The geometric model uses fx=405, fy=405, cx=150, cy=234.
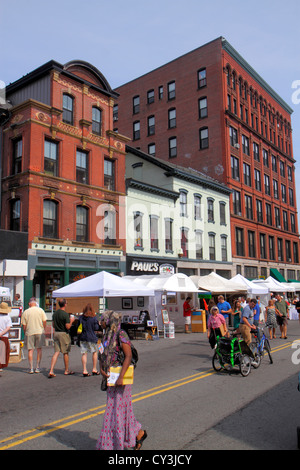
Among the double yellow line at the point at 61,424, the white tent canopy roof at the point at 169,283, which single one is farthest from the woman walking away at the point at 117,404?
the white tent canopy roof at the point at 169,283

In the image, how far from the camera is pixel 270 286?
2755 centimetres

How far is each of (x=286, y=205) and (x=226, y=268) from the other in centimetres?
1927

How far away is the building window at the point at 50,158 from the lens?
22406 millimetres

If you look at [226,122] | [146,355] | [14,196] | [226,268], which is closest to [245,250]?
[226,268]

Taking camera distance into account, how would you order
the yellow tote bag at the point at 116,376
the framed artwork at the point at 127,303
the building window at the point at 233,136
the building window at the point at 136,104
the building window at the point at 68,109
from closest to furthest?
1. the yellow tote bag at the point at 116,376
2. the framed artwork at the point at 127,303
3. the building window at the point at 68,109
4. the building window at the point at 233,136
5. the building window at the point at 136,104

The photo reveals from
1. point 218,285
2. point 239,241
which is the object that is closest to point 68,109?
point 218,285

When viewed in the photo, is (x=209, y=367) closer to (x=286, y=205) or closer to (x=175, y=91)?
(x=175, y=91)

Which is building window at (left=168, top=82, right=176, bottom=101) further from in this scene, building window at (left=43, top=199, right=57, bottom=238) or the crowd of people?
the crowd of people

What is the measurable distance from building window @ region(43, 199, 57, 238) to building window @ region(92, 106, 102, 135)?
5.94 m

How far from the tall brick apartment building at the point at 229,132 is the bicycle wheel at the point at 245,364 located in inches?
1102

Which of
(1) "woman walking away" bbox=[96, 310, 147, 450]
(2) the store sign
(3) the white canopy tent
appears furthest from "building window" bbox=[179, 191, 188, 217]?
(1) "woman walking away" bbox=[96, 310, 147, 450]

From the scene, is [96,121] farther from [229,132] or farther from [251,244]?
[251,244]

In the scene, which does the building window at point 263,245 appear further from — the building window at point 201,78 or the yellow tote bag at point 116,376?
the yellow tote bag at point 116,376

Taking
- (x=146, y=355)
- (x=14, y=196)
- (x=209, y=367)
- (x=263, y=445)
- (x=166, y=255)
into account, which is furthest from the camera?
(x=166, y=255)
